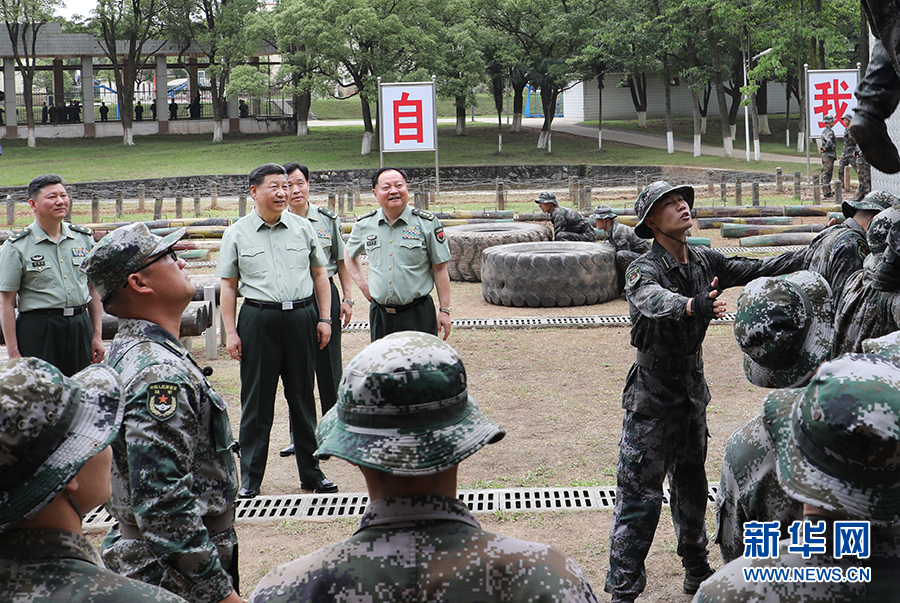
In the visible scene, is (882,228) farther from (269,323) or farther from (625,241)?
(625,241)

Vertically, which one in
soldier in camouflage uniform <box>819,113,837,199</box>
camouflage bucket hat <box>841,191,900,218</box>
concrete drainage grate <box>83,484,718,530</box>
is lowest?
concrete drainage grate <box>83,484,718,530</box>

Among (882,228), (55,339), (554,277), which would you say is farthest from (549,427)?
(554,277)

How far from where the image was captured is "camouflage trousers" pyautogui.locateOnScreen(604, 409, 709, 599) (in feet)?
12.1

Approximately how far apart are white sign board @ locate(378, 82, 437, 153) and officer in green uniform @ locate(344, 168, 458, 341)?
13584mm

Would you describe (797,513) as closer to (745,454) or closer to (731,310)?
(745,454)

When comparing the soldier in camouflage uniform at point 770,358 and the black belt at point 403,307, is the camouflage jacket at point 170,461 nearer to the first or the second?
the soldier in camouflage uniform at point 770,358

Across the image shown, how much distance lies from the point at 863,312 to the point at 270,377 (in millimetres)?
3145

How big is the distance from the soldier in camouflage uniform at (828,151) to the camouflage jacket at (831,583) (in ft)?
63.1

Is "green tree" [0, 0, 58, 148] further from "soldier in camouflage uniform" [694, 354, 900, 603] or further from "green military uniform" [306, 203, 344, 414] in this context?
"soldier in camouflage uniform" [694, 354, 900, 603]

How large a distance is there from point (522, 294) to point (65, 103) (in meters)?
38.5

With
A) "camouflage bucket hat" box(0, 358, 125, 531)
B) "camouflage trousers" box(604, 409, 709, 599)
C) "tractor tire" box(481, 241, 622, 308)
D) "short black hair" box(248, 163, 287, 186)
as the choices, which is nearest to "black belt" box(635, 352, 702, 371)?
"camouflage trousers" box(604, 409, 709, 599)

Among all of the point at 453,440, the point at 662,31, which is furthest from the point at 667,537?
the point at 662,31

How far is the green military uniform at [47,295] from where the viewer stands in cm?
586

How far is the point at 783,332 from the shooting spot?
7.98ft
